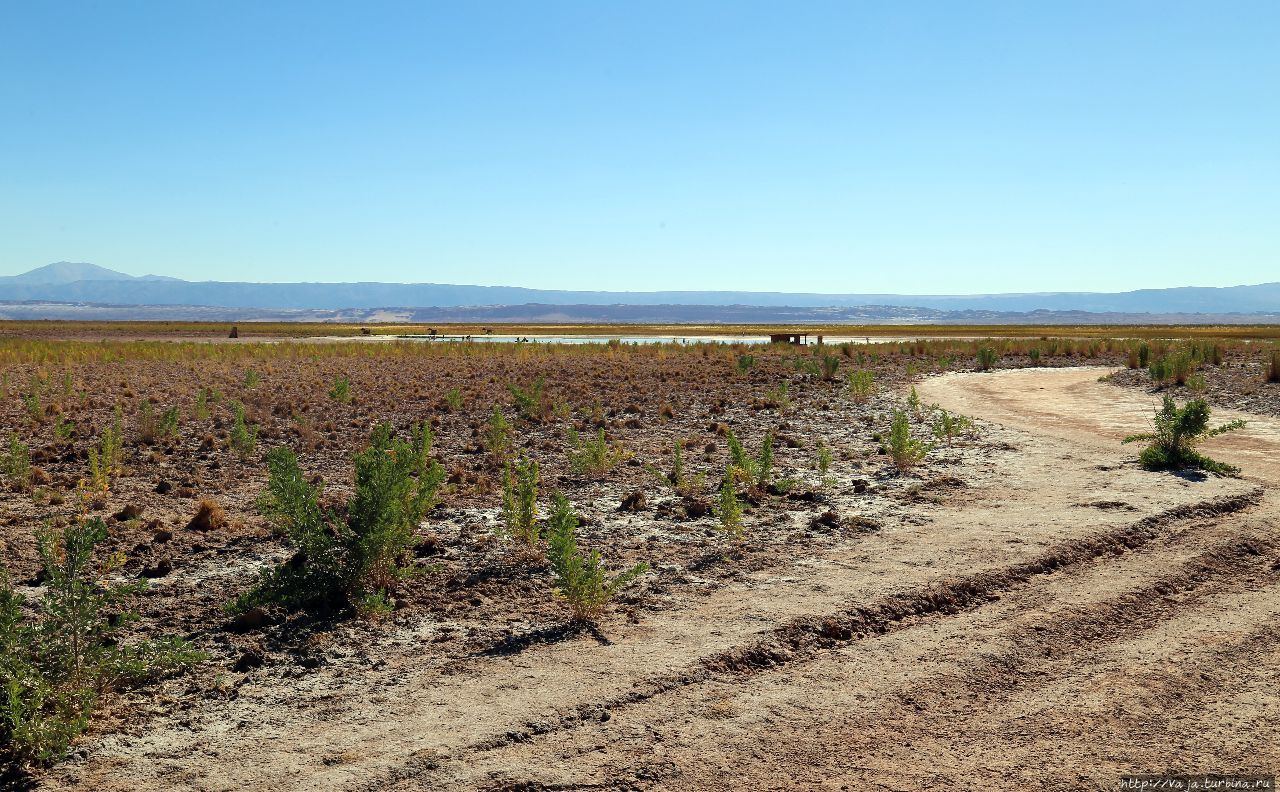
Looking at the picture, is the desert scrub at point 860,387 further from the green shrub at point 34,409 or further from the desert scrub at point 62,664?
the desert scrub at point 62,664

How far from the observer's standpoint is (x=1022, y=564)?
6.91 meters

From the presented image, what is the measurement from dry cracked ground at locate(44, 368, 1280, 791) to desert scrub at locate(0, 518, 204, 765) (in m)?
0.20

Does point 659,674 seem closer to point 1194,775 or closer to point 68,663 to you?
point 1194,775

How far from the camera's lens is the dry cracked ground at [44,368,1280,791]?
13.1 ft

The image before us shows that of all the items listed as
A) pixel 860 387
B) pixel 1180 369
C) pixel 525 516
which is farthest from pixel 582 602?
pixel 1180 369

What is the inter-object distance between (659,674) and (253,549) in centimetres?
439

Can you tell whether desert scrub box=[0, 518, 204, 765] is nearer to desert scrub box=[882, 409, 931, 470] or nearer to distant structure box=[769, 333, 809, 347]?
desert scrub box=[882, 409, 931, 470]

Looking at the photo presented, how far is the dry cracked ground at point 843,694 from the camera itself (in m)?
3.99

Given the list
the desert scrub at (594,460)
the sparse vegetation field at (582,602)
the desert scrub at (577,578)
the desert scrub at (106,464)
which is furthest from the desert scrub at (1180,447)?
the desert scrub at (106,464)

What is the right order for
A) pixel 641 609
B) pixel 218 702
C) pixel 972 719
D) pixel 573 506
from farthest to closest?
pixel 573 506 → pixel 641 609 → pixel 218 702 → pixel 972 719

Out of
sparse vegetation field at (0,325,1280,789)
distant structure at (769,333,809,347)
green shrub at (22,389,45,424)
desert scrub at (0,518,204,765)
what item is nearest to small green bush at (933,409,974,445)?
sparse vegetation field at (0,325,1280,789)

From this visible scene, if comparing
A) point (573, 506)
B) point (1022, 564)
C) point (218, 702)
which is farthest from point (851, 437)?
point (218, 702)

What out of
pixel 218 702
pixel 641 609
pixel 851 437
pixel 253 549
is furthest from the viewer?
pixel 851 437

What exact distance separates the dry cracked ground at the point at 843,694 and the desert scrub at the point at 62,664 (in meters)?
0.20
